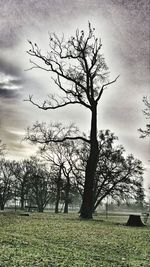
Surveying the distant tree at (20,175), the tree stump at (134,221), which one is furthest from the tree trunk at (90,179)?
the distant tree at (20,175)

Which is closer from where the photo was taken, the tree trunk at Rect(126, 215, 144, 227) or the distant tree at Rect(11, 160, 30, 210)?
the tree trunk at Rect(126, 215, 144, 227)

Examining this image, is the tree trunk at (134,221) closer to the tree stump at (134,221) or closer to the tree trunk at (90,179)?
the tree stump at (134,221)

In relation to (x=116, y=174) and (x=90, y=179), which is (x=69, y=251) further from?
(x=116, y=174)

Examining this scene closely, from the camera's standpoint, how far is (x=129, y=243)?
437 inches

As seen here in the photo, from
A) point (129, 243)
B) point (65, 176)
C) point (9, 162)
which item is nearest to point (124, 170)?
point (65, 176)

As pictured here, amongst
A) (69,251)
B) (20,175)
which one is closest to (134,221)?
(69,251)

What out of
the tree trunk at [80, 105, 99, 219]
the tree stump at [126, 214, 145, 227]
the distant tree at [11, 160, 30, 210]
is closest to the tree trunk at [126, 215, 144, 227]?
the tree stump at [126, 214, 145, 227]

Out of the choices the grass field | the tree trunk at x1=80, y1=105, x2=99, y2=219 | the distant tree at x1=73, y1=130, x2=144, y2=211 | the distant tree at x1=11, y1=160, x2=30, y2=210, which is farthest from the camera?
the distant tree at x1=11, y1=160, x2=30, y2=210

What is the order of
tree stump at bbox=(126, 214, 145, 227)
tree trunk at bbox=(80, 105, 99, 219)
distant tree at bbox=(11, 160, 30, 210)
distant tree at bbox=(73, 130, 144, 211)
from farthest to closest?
1. distant tree at bbox=(11, 160, 30, 210)
2. distant tree at bbox=(73, 130, 144, 211)
3. tree trunk at bbox=(80, 105, 99, 219)
4. tree stump at bbox=(126, 214, 145, 227)

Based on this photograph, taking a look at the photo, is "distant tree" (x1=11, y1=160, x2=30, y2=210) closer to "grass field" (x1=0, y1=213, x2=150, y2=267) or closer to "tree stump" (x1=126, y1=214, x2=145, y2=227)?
"tree stump" (x1=126, y1=214, x2=145, y2=227)

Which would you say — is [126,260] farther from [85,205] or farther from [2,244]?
[85,205]

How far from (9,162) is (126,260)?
79749 mm

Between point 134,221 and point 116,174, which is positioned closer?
point 134,221

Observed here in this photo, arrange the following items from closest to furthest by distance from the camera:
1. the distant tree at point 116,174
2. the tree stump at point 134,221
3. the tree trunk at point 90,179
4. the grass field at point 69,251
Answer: the grass field at point 69,251 → the tree stump at point 134,221 → the tree trunk at point 90,179 → the distant tree at point 116,174
